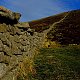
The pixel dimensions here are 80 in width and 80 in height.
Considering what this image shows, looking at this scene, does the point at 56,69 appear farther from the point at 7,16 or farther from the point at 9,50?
the point at 7,16

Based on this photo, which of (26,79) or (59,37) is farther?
(59,37)

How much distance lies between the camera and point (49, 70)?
60.8 ft

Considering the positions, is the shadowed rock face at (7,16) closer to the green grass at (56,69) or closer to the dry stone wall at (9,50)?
the dry stone wall at (9,50)

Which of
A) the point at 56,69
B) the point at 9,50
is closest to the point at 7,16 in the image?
the point at 9,50

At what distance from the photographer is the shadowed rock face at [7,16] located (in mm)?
12961

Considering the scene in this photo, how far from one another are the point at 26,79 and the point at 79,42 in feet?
76.2

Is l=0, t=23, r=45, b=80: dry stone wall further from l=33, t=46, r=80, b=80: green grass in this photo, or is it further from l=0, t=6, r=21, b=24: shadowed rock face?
l=33, t=46, r=80, b=80: green grass

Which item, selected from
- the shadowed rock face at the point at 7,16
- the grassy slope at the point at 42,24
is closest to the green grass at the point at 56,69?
the shadowed rock face at the point at 7,16

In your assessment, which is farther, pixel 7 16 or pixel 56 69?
pixel 56 69

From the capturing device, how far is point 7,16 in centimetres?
1313

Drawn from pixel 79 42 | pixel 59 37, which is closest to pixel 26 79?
pixel 79 42

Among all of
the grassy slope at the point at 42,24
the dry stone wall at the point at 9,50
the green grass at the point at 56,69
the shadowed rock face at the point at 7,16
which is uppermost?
the grassy slope at the point at 42,24

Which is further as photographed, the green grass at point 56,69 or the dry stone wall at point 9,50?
the green grass at point 56,69

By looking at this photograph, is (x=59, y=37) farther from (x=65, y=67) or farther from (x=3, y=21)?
(x=3, y=21)
